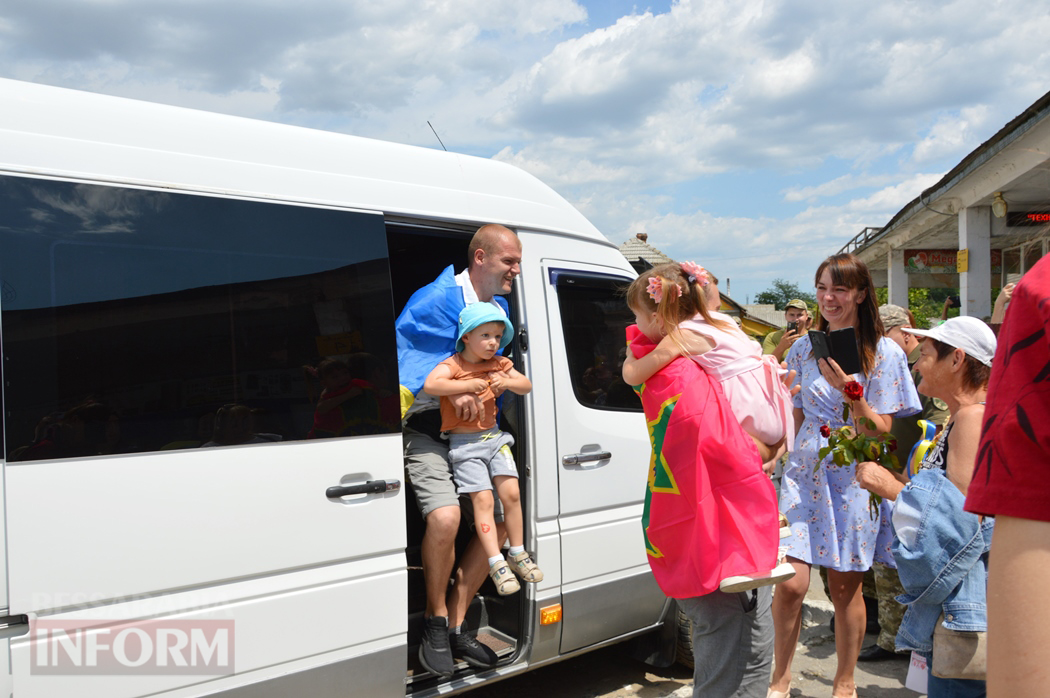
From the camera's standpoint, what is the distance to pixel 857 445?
317cm

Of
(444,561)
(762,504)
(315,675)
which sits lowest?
(315,675)

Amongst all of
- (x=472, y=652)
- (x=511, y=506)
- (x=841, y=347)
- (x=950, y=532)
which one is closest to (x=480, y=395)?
(x=511, y=506)

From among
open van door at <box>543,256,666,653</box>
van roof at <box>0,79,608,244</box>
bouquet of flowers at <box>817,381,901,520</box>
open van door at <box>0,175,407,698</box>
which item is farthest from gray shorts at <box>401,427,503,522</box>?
bouquet of flowers at <box>817,381,901,520</box>

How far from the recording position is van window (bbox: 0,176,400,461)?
7.30 feet

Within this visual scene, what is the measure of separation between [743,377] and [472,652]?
180cm

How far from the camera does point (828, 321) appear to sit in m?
3.77

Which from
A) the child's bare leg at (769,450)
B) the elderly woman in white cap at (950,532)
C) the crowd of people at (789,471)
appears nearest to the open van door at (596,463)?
the crowd of people at (789,471)

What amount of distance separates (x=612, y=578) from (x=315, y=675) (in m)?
1.57

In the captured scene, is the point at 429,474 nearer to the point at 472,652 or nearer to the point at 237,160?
the point at 472,652

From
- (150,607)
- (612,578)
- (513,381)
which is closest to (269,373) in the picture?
(150,607)

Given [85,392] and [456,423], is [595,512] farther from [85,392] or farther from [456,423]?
[85,392]

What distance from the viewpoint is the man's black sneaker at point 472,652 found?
3.38 meters

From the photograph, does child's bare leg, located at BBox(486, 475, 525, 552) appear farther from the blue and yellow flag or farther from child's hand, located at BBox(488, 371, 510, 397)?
the blue and yellow flag

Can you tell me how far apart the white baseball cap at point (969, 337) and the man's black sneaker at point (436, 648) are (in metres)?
2.31
